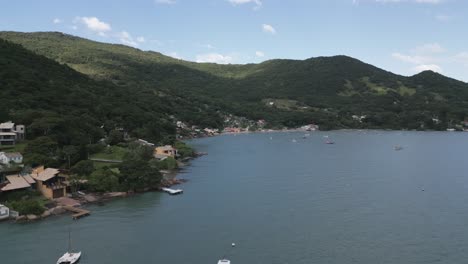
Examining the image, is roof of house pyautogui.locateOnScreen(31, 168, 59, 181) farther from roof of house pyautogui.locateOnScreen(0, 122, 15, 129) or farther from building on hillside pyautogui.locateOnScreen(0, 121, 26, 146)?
roof of house pyautogui.locateOnScreen(0, 122, 15, 129)

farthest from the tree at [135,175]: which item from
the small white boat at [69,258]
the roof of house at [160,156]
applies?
the small white boat at [69,258]

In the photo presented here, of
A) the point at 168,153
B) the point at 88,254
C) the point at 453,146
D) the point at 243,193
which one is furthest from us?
the point at 453,146

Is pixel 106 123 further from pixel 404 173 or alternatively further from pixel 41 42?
pixel 41 42

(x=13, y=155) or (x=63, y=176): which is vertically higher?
(x=13, y=155)

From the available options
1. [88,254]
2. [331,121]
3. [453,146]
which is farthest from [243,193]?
[331,121]

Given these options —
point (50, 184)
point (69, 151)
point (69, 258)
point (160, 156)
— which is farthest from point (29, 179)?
point (160, 156)

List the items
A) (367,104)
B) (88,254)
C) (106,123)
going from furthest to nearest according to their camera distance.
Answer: (367,104)
(106,123)
(88,254)

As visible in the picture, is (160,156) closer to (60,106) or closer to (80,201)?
(60,106)

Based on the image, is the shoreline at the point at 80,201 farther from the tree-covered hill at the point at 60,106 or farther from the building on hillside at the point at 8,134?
the building on hillside at the point at 8,134
